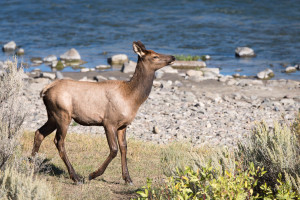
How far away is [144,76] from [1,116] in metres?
2.33

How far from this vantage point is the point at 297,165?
649 centimetres

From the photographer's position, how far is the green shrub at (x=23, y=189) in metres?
5.80

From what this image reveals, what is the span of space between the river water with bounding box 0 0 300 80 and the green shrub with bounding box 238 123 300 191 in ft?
48.0

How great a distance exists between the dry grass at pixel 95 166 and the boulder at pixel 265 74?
35.7ft

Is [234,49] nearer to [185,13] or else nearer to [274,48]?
[274,48]

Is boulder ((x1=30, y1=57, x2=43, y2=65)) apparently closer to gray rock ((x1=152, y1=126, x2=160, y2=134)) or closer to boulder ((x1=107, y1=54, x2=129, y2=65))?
boulder ((x1=107, y1=54, x2=129, y2=65))

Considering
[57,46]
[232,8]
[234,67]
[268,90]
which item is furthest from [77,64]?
[232,8]

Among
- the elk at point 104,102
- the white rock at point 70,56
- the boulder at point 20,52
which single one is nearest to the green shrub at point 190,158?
the elk at point 104,102

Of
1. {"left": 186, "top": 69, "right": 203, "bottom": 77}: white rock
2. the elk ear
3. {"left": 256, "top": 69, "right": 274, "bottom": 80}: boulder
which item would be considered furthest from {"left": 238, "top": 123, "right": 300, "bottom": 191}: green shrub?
{"left": 256, "top": 69, "right": 274, "bottom": 80}: boulder

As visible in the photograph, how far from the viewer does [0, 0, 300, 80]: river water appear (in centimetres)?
2636

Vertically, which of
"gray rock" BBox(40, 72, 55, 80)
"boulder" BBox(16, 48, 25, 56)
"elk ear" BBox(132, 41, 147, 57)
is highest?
"elk ear" BBox(132, 41, 147, 57)

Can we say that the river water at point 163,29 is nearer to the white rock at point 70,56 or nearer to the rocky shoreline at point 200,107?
the white rock at point 70,56

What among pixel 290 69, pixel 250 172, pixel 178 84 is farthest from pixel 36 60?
pixel 250 172

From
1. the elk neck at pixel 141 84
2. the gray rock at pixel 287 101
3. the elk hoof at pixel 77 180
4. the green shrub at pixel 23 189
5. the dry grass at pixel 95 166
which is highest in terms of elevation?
the elk neck at pixel 141 84
